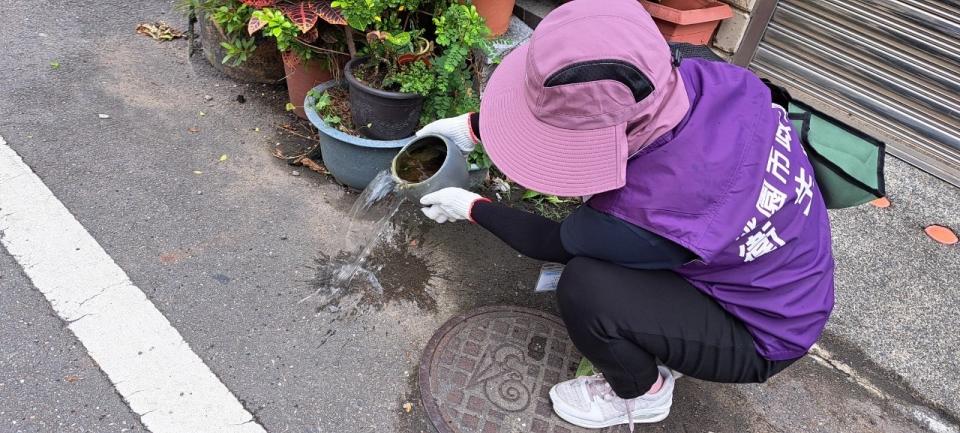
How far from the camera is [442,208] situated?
6.97 ft

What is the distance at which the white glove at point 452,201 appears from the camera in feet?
6.73

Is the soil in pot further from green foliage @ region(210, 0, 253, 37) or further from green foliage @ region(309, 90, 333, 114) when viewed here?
green foliage @ region(210, 0, 253, 37)

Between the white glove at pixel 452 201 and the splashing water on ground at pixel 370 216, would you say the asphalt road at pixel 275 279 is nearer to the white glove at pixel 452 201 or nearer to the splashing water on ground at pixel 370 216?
the splashing water on ground at pixel 370 216

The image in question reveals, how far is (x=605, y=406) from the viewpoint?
6.82 feet

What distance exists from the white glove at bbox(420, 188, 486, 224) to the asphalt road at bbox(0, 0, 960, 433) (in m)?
0.49

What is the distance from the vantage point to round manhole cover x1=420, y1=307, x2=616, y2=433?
2070mm

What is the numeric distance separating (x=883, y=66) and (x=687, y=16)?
106 cm

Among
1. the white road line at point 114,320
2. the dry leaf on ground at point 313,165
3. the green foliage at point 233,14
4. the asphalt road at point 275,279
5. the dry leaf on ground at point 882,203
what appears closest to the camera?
the white road line at point 114,320

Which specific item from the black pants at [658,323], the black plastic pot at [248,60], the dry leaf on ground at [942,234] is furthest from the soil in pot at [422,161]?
the dry leaf on ground at [942,234]

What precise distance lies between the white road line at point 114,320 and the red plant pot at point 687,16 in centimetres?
284

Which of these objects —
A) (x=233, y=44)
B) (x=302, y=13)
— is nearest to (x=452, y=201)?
(x=302, y=13)

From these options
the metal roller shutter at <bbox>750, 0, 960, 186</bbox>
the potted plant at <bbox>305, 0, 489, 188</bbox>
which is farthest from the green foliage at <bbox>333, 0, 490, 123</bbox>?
the metal roller shutter at <bbox>750, 0, 960, 186</bbox>

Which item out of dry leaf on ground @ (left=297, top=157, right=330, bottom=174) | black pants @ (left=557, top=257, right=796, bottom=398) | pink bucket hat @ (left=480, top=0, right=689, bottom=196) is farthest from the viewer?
dry leaf on ground @ (left=297, top=157, right=330, bottom=174)

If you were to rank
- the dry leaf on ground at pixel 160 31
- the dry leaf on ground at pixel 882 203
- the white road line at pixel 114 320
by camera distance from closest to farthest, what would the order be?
the white road line at pixel 114 320, the dry leaf on ground at pixel 882 203, the dry leaf on ground at pixel 160 31
